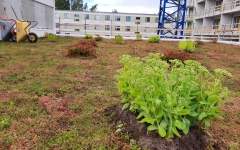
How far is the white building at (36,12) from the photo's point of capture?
11477mm

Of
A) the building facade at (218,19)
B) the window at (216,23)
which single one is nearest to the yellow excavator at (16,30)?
the building facade at (218,19)

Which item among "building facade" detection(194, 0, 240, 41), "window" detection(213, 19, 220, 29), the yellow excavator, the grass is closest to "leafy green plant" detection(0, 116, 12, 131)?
the grass

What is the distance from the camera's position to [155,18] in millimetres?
38750

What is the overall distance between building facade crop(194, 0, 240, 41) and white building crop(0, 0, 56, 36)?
1450 centimetres

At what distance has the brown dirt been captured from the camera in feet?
6.23

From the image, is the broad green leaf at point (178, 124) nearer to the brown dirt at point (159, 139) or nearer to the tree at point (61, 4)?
the brown dirt at point (159, 139)

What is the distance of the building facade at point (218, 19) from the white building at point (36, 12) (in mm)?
14498

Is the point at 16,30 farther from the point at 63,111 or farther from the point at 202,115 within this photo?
the point at 202,115

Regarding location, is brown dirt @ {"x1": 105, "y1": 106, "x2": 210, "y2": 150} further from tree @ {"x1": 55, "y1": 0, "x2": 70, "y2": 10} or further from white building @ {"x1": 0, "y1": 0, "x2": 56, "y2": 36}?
tree @ {"x1": 55, "y1": 0, "x2": 70, "y2": 10}

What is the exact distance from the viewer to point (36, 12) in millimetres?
14586

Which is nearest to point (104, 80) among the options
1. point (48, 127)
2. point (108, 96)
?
point (108, 96)

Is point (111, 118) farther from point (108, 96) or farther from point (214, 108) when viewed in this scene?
point (214, 108)

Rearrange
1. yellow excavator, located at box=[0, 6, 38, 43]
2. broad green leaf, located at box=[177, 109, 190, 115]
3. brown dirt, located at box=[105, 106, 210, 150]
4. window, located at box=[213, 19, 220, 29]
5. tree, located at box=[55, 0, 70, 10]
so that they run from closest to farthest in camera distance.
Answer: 1. broad green leaf, located at box=[177, 109, 190, 115]
2. brown dirt, located at box=[105, 106, 210, 150]
3. yellow excavator, located at box=[0, 6, 38, 43]
4. window, located at box=[213, 19, 220, 29]
5. tree, located at box=[55, 0, 70, 10]

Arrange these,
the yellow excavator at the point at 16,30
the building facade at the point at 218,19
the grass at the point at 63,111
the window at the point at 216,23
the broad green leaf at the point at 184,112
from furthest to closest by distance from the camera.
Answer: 1. the window at the point at 216,23
2. the building facade at the point at 218,19
3. the yellow excavator at the point at 16,30
4. the grass at the point at 63,111
5. the broad green leaf at the point at 184,112
